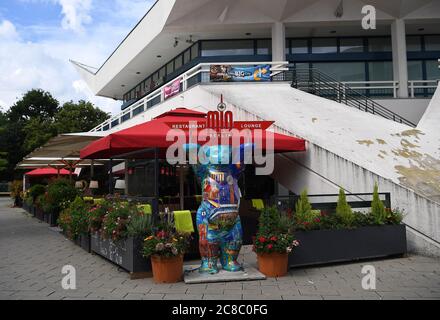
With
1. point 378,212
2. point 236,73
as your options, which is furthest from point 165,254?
point 236,73

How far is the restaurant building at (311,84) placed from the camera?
975 centimetres

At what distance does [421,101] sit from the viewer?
20.1 meters

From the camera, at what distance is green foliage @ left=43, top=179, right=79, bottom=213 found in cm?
1466

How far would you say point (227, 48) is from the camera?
25688 mm

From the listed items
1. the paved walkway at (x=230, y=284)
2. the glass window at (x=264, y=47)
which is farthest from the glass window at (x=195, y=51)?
the paved walkway at (x=230, y=284)

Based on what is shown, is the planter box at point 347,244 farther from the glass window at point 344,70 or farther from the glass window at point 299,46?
the glass window at point 299,46

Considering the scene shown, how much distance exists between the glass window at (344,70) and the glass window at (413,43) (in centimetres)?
354

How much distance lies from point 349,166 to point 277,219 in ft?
11.3

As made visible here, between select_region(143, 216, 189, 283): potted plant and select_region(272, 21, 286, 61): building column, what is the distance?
18554 millimetres

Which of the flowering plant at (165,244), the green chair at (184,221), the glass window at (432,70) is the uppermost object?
the glass window at (432,70)

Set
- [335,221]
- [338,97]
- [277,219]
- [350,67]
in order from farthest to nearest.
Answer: [350,67]
[338,97]
[335,221]
[277,219]

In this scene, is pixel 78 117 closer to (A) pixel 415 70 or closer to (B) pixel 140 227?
(A) pixel 415 70

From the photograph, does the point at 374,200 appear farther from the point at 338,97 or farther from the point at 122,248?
the point at 338,97

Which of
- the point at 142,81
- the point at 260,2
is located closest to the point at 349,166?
the point at 260,2
